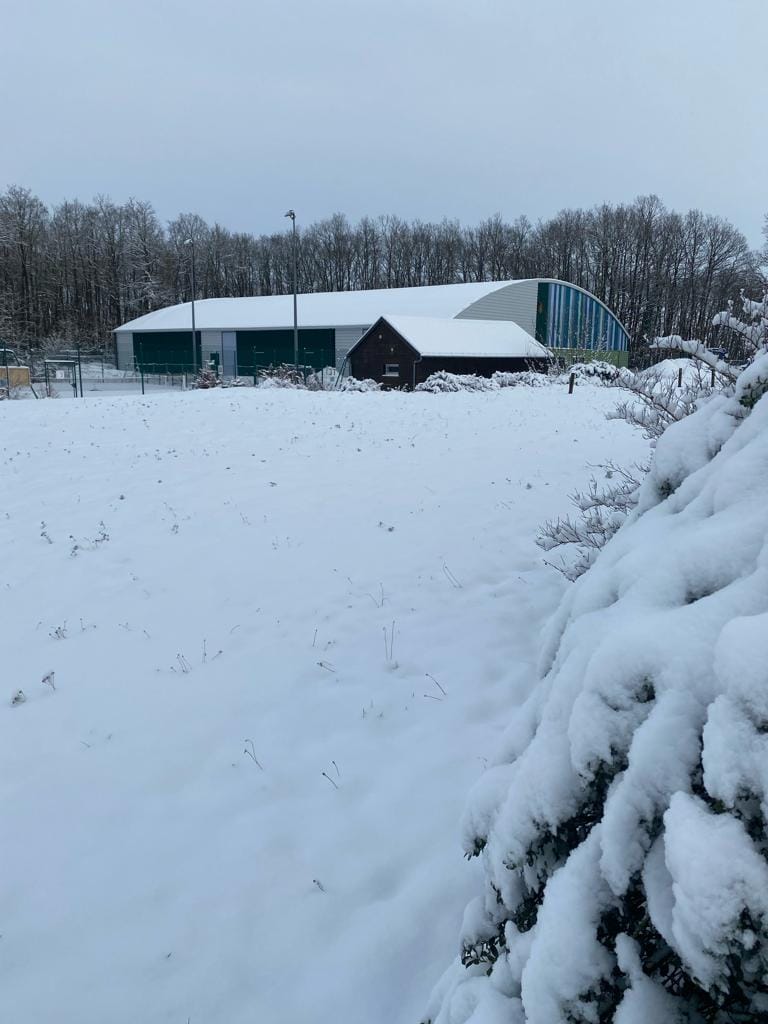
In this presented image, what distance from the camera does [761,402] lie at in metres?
2.24

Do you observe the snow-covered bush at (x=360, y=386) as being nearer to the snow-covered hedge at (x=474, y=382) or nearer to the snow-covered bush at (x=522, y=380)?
the snow-covered hedge at (x=474, y=382)

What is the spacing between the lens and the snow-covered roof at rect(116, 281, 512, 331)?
41953mm

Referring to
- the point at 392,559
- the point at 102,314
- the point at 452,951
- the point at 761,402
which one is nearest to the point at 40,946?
the point at 452,951

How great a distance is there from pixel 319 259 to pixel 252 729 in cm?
7851

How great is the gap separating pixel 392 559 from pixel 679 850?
6113 millimetres

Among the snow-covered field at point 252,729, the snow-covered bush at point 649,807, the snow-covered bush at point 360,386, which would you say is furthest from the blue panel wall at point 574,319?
the snow-covered bush at point 649,807

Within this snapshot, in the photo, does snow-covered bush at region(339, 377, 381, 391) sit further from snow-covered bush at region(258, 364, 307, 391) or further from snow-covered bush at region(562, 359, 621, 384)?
snow-covered bush at region(562, 359, 621, 384)

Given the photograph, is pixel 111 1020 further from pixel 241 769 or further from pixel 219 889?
pixel 241 769

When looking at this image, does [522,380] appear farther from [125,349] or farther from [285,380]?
[125,349]

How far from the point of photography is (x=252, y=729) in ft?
15.7

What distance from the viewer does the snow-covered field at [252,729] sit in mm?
3205

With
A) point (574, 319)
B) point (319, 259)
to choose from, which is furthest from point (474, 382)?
point (319, 259)

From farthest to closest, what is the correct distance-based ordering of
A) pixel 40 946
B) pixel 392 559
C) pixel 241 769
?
1. pixel 392 559
2. pixel 241 769
3. pixel 40 946

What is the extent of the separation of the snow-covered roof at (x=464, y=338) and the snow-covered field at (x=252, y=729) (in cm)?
2323
